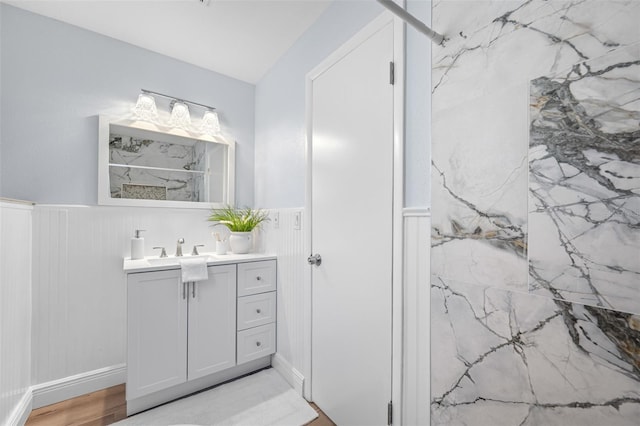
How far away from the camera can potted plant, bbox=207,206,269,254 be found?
2188 millimetres

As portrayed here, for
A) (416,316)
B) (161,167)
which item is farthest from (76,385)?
(416,316)

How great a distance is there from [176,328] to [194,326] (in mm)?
105

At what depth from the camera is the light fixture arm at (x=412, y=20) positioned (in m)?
0.72

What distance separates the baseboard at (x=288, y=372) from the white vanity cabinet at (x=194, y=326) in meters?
0.07

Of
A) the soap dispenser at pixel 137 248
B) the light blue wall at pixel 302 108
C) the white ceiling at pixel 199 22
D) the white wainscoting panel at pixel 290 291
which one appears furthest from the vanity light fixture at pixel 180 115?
the white wainscoting panel at pixel 290 291

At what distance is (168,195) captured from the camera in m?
2.20

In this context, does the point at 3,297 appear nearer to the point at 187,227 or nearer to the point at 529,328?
the point at 187,227

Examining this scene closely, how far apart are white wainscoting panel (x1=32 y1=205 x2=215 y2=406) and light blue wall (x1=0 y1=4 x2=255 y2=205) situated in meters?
0.19

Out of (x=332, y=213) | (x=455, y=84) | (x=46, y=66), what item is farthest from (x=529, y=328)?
(x=46, y=66)

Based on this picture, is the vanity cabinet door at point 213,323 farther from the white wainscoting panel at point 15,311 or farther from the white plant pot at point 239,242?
the white wainscoting panel at point 15,311

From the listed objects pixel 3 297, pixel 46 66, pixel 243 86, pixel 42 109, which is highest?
pixel 243 86

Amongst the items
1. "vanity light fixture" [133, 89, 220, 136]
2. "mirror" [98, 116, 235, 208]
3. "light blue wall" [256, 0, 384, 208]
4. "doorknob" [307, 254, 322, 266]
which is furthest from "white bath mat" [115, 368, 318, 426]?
"vanity light fixture" [133, 89, 220, 136]

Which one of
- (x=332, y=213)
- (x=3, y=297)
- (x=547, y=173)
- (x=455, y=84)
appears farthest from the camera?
(x=332, y=213)

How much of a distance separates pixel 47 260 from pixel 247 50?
1.99 metres
